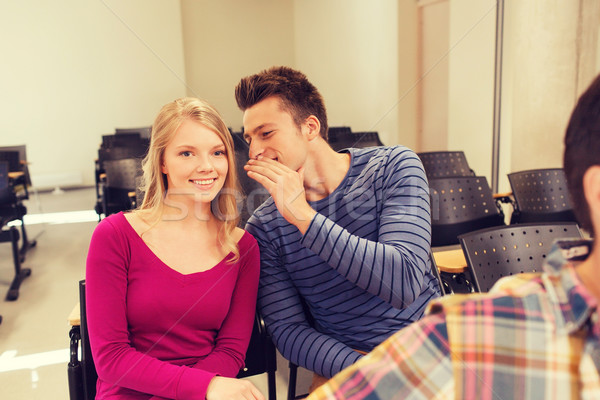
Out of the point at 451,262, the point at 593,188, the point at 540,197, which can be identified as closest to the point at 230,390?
the point at 593,188

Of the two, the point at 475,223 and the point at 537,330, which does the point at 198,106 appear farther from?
the point at 475,223

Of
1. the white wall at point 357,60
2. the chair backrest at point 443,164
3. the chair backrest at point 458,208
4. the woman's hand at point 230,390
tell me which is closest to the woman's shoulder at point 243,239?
the woman's hand at point 230,390

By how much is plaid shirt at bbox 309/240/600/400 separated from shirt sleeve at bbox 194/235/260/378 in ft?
2.62

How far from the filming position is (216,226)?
57.7 inches

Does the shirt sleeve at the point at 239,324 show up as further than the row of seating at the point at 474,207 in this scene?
No

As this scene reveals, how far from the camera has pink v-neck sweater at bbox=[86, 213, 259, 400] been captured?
118 centimetres

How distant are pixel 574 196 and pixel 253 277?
38.6 inches

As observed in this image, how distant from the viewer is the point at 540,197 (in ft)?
8.63

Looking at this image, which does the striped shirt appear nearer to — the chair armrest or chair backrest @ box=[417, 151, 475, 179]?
the chair armrest

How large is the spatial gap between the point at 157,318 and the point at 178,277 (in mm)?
115

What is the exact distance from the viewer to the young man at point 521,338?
A: 48 centimetres

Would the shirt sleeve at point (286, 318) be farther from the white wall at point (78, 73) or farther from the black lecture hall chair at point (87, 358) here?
the white wall at point (78, 73)

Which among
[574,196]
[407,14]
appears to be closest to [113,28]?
[407,14]

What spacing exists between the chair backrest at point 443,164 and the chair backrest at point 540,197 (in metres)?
0.72
